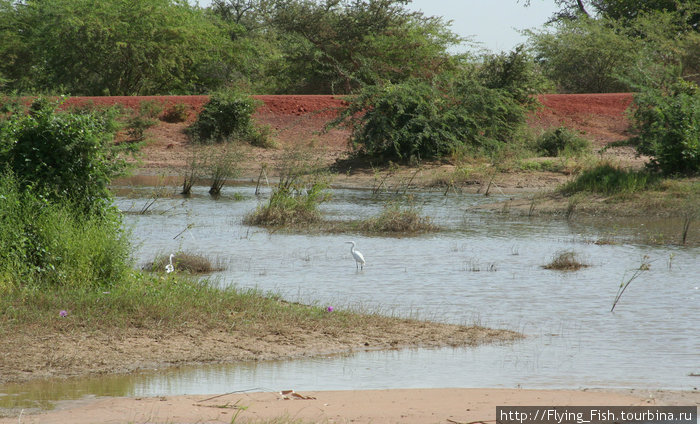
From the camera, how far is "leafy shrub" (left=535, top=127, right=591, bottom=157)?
2788 cm

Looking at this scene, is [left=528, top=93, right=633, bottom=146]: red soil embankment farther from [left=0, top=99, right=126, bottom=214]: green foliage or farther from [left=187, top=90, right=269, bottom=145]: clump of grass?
[left=0, top=99, right=126, bottom=214]: green foliage

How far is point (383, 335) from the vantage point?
26.9 feet

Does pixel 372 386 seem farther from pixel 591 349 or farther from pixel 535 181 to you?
pixel 535 181

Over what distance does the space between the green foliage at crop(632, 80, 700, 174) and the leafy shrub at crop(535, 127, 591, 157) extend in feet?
19.6

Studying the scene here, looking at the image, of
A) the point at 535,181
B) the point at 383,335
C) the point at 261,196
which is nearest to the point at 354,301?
the point at 383,335

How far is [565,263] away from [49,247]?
7.55 meters

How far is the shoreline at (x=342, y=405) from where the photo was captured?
5535 mm

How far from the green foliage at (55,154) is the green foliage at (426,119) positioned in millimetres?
17502

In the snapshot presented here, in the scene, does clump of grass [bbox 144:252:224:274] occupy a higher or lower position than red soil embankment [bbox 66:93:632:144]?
lower

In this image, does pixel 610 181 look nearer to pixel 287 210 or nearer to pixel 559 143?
pixel 559 143

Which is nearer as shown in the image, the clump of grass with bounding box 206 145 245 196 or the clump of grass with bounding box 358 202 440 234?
the clump of grass with bounding box 358 202 440 234

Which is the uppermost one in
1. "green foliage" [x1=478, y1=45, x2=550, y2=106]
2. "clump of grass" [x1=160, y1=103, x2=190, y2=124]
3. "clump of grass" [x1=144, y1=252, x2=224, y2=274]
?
"green foliage" [x1=478, y1=45, x2=550, y2=106]

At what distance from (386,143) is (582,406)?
73.1 ft

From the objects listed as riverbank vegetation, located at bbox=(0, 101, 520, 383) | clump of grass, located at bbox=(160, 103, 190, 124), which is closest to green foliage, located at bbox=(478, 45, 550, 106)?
clump of grass, located at bbox=(160, 103, 190, 124)
